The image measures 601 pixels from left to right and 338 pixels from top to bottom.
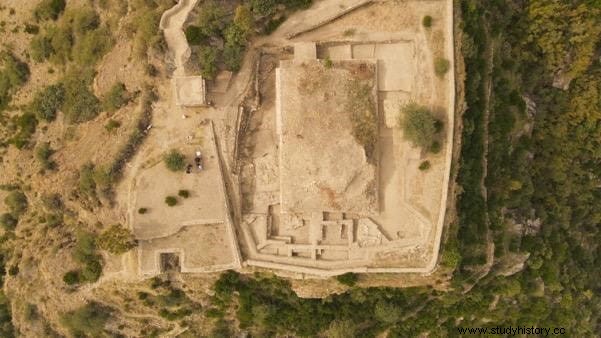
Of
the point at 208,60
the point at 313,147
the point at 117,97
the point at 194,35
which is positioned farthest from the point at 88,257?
the point at 313,147

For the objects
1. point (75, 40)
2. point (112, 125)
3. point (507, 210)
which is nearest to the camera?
point (112, 125)

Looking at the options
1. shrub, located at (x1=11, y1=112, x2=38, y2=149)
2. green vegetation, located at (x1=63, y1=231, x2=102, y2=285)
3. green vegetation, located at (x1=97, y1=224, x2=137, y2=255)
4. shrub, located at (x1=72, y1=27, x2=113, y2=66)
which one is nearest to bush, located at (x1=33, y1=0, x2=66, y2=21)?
shrub, located at (x1=72, y1=27, x2=113, y2=66)

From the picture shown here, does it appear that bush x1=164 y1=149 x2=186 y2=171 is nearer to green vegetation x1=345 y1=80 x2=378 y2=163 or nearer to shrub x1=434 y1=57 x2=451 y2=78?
green vegetation x1=345 y1=80 x2=378 y2=163

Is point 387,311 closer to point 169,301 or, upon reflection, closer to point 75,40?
point 169,301

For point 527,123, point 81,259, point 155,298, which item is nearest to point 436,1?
point 527,123

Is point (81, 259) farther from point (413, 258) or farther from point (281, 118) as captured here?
point (413, 258)
